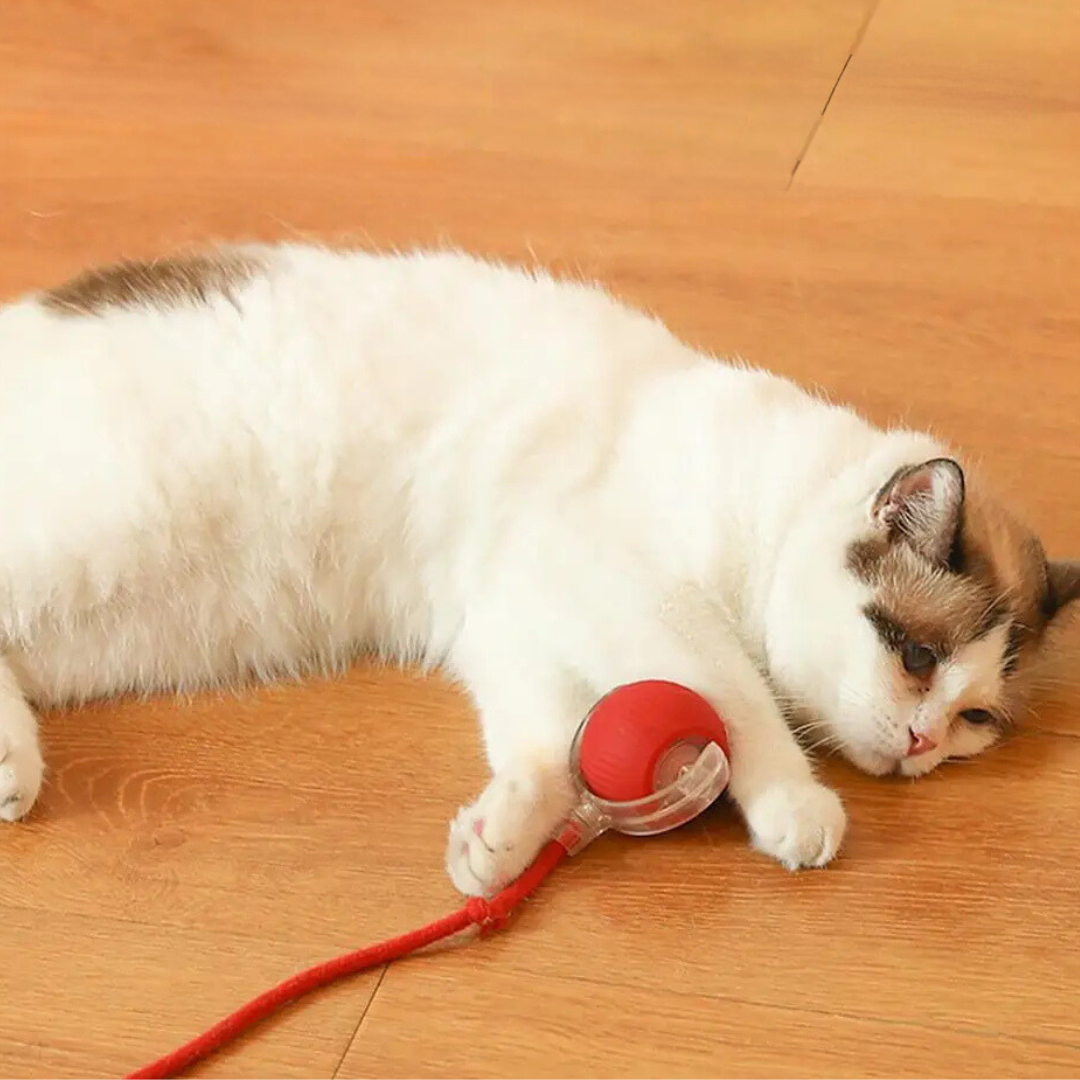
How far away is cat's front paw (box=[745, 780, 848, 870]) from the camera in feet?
4.27

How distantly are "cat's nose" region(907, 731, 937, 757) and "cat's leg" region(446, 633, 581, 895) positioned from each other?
0.33m

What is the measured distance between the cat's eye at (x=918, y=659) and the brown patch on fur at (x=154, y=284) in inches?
33.3

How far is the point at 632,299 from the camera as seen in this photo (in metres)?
2.17

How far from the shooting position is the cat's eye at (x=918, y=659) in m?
1.39

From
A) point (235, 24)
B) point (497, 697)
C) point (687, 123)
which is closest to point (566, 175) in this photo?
point (687, 123)

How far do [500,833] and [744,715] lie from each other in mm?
272

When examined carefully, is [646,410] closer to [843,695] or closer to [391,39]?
[843,695]

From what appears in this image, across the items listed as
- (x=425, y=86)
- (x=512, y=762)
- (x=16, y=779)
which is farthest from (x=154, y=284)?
(x=425, y=86)

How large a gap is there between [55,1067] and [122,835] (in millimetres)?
263

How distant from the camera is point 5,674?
146cm

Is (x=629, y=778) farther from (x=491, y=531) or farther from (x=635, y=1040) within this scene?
(x=491, y=531)

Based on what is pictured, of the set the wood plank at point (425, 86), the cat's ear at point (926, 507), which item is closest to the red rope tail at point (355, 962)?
the cat's ear at point (926, 507)

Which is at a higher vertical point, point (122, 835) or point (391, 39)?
point (391, 39)

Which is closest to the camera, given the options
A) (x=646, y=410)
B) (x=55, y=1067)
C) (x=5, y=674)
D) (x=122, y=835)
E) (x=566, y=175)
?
(x=55, y=1067)
